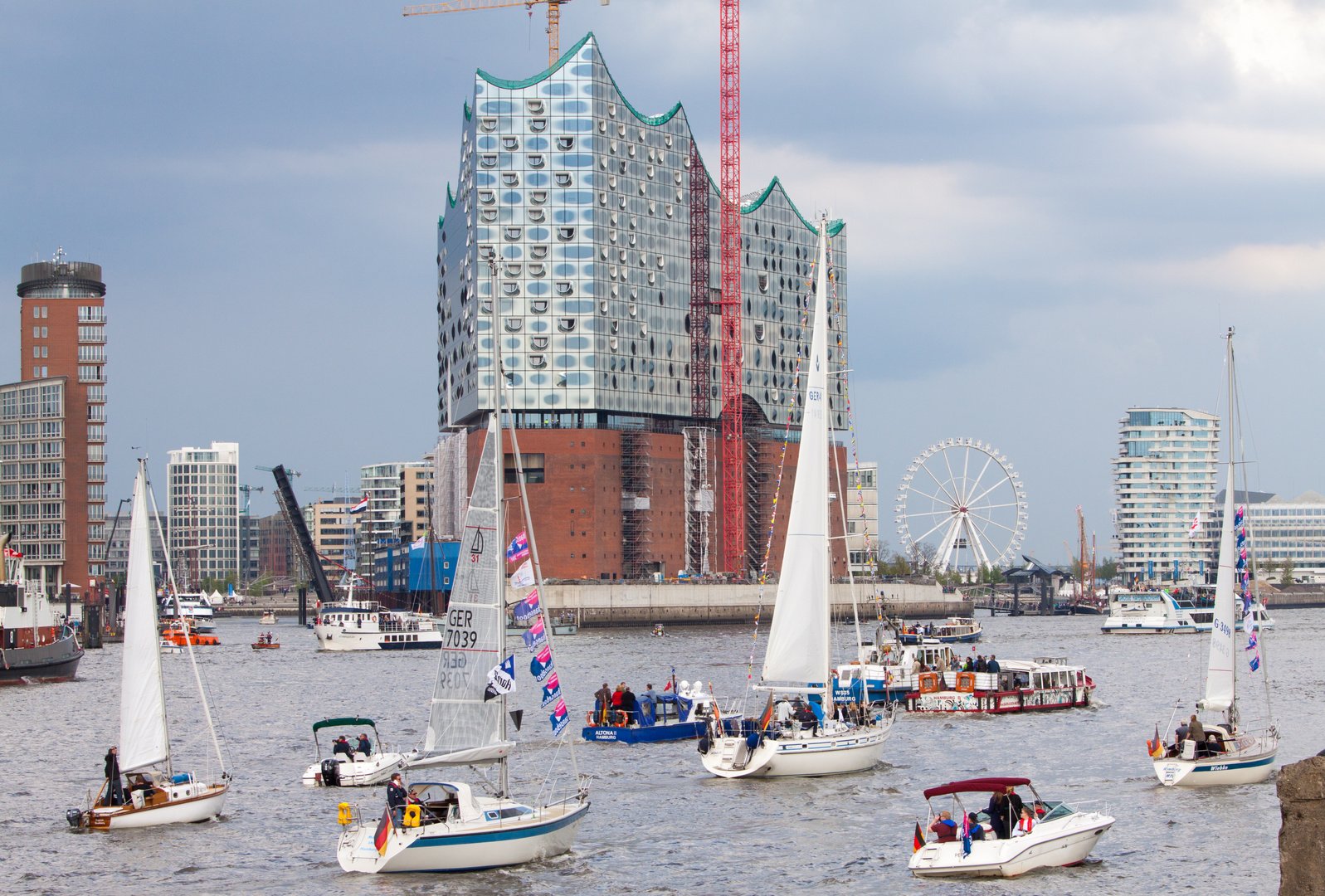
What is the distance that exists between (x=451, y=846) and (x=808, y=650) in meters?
15.1

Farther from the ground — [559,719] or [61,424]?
[61,424]

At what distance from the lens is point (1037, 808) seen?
3017 cm

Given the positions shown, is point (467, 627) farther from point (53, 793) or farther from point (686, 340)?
point (686, 340)

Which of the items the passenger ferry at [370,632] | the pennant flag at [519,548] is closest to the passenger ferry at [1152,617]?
the passenger ferry at [370,632]

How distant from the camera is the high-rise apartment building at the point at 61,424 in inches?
5497

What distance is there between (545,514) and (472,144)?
42.0 m

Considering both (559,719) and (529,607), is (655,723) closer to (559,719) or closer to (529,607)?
(529,607)

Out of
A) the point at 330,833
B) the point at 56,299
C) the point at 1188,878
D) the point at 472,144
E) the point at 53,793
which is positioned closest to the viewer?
the point at 1188,878

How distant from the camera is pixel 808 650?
40.6 m

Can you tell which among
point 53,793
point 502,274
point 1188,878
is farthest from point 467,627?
point 502,274

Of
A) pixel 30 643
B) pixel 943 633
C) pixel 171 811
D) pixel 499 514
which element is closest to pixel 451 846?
pixel 499 514

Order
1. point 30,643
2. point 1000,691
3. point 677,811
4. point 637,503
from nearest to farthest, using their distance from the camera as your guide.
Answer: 1. point 677,811
2. point 1000,691
3. point 30,643
4. point 637,503

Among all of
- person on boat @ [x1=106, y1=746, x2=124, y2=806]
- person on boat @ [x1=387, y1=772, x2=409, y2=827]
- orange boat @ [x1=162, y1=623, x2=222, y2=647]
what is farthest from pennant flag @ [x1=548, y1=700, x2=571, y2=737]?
orange boat @ [x1=162, y1=623, x2=222, y2=647]

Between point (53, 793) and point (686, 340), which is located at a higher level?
point (686, 340)
